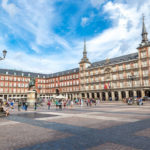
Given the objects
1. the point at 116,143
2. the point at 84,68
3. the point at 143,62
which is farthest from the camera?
the point at 84,68

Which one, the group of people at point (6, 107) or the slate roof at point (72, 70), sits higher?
the slate roof at point (72, 70)

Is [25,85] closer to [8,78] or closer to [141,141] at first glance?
[8,78]

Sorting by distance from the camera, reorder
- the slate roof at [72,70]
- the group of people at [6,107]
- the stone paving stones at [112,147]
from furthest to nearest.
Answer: the slate roof at [72,70] < the group of people at [6,107] < the stone paving stones at [112,147]

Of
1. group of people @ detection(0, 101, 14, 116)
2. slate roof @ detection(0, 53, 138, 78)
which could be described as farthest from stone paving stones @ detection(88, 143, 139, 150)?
slate roof @ detection(0, 53, 138, 78)

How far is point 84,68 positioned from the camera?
73.8 metres

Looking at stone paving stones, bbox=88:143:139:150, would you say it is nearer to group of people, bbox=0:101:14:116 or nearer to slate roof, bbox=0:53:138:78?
group of people, bbox=0:101:14:116

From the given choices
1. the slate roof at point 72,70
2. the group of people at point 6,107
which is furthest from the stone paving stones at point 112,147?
the slate roof at point 72,70

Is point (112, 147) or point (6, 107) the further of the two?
point (6, 107)

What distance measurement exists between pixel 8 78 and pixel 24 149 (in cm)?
8264

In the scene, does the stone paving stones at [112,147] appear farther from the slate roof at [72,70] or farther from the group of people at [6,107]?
the slate roof at [72,70]

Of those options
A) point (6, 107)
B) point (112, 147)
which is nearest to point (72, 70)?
point (6, 107)

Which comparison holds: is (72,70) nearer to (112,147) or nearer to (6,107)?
(6,107)

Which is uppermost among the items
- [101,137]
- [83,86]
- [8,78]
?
[8,78]

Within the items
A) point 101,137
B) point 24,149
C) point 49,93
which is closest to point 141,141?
point 101,137
